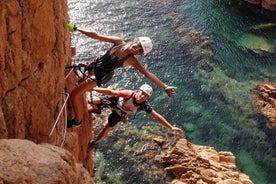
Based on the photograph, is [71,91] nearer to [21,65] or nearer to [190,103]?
[21,65]

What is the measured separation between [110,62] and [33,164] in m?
4.45

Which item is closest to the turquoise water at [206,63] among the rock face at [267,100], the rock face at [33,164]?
the rock face at [267,100]

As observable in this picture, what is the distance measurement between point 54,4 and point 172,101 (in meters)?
16.1

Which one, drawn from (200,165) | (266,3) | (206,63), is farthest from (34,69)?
(266,3)

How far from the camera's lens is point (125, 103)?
38.7 feet

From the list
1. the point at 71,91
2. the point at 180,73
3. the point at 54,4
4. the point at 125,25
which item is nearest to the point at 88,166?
the point at 71,91

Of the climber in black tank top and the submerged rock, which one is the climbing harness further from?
the submerged rock

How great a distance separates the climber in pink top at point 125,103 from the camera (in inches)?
450

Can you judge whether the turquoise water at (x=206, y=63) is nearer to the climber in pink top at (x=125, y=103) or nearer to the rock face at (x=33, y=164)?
the climber in pink top at (x=125, y=103)

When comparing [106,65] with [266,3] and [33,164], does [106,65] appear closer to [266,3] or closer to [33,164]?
[33,164]

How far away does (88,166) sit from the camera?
44.5 feet

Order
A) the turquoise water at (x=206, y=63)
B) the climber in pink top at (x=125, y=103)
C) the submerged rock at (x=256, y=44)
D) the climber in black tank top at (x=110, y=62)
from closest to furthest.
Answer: the climber in black tank top at (x=110, y=62)
the climber in pink top at (x=125, y=103)
the turquoise water at (x=206, y=63)
the submerged rock at (x=256, y=44)

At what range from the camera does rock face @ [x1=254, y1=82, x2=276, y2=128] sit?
23.2 metres

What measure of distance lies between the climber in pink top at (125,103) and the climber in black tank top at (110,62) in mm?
1547
